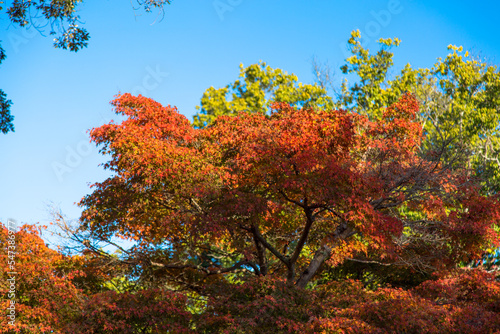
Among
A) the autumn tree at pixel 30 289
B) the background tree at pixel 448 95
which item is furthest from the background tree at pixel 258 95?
the autumn tree at pixel 30 289

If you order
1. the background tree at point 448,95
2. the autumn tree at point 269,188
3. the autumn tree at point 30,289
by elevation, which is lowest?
the autumn tree at point 30,289

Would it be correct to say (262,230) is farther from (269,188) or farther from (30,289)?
(30,289)

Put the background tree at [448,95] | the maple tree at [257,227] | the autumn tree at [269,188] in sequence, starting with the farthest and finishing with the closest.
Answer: the background tree at [448,95]
the autumn tree at [269,188]
the maple tree at [257,227]

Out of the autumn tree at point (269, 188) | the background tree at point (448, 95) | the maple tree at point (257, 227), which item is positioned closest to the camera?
the maple tree at point (257, 227)

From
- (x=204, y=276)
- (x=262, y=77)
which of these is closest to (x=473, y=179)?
(x=204, y=276)

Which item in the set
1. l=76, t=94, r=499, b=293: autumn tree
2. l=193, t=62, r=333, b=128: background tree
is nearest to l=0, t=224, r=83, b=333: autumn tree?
l=76, t=94, r=499, b=293: autumn tree

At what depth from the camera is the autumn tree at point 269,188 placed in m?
10.6

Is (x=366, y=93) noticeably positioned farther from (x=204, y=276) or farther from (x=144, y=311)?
(x=144, y=311)

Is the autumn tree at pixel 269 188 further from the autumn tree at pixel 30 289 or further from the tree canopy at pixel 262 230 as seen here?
the autumn tree at pixel 30 289

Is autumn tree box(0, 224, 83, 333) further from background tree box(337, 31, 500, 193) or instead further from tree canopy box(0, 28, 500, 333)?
background tree box(337, 31, 500, 193)

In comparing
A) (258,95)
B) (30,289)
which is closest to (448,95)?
Answer: (258,95)

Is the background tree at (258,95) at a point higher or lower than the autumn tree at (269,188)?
higher

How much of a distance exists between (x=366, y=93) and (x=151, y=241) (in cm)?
1276

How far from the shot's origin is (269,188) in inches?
427
